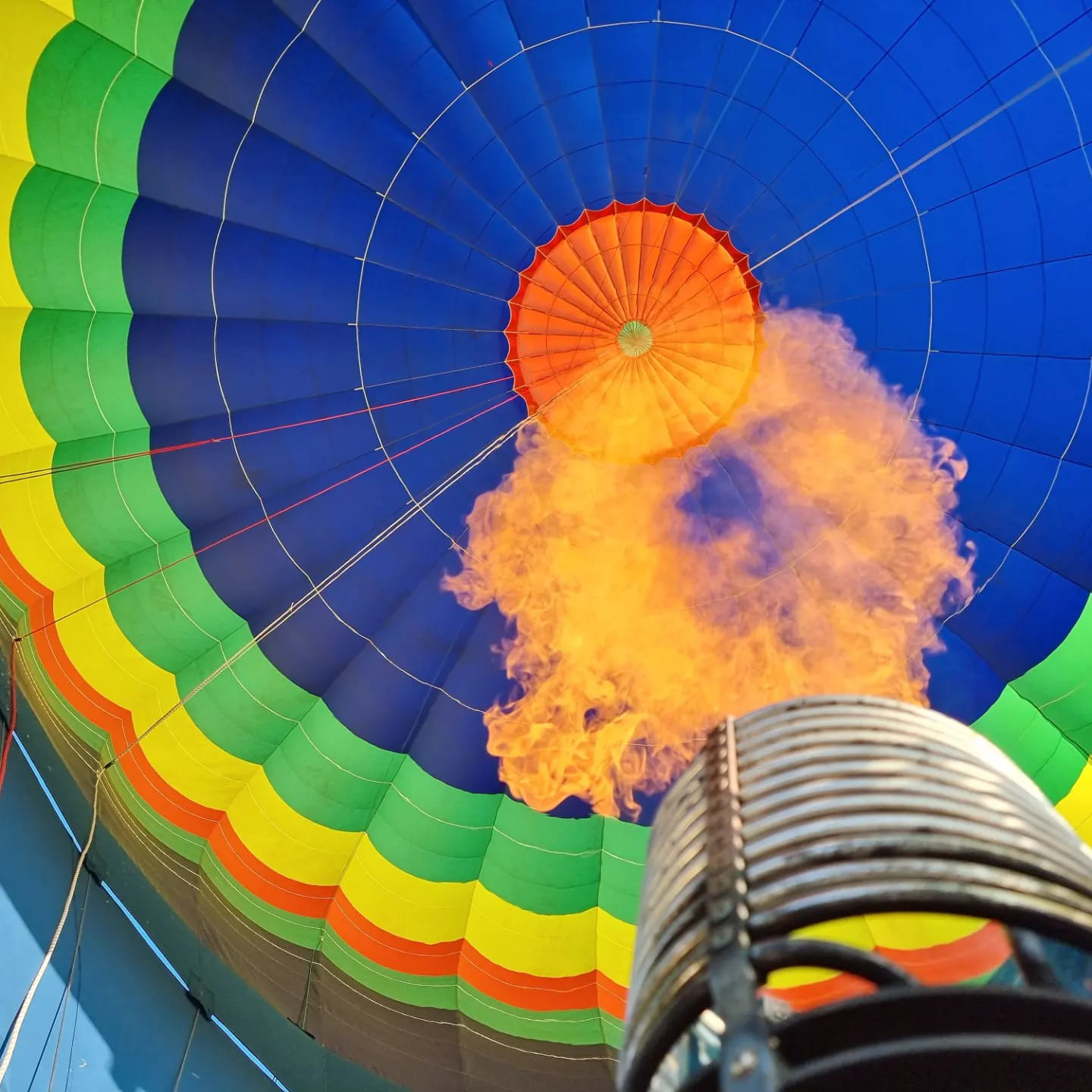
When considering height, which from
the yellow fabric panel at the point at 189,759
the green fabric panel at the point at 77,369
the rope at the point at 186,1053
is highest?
the green fabric panel at the point at 77,369

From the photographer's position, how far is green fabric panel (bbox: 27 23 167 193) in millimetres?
4656

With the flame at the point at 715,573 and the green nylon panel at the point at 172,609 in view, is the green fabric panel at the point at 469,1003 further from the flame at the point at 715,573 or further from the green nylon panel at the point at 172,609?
the flame at the point at 715,573

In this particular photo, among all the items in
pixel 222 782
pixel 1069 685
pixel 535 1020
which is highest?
pixel 1069 685

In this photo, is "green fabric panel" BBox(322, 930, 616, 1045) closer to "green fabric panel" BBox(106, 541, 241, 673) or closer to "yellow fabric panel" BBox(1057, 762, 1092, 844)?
"green fabric panel" BBox(106, 541, 241, 673)

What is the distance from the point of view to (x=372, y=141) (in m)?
4.73

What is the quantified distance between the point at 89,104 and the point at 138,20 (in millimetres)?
425

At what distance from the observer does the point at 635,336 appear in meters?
5.02

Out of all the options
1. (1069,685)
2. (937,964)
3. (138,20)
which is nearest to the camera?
(138,20)

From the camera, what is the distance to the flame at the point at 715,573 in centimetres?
508

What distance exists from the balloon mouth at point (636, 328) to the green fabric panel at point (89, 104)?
1.88 meters

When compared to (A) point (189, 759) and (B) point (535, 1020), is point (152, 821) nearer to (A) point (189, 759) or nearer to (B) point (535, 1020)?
(A) point (189, 759)

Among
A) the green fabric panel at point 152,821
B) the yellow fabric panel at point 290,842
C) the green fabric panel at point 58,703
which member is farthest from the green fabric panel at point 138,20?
the yellow fabric panel at point 290,842

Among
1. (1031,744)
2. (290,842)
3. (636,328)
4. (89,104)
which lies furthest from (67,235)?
(1031,744)

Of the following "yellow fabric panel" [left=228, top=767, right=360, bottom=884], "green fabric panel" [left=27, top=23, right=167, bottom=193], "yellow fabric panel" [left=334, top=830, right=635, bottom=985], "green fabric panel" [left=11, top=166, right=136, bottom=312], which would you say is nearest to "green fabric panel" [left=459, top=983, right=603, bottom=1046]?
"yellow fabric panel" [left=334, top=830, right=635, bottom=985]
